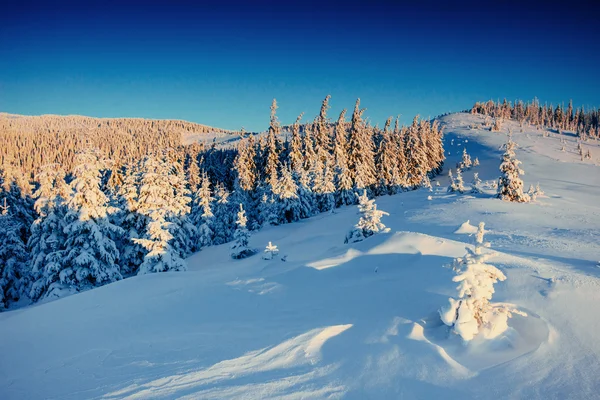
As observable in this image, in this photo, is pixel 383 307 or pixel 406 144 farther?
pixel 406 144

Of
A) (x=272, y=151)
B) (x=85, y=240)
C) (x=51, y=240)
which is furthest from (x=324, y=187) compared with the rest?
(x=51, y=240)

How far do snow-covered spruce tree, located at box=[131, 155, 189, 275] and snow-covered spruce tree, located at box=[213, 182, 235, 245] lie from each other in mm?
13343

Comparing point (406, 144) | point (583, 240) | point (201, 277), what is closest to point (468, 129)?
point (406, 144)

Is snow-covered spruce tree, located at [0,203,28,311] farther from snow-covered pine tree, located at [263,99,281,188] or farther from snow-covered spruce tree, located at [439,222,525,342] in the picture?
snow-covered spruce tree, located at [439,222,525,342]

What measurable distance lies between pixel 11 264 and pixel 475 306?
110ft


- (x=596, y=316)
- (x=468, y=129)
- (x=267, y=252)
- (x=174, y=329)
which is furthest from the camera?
(x=468, y=129)

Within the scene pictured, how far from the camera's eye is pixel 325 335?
545 centimetres

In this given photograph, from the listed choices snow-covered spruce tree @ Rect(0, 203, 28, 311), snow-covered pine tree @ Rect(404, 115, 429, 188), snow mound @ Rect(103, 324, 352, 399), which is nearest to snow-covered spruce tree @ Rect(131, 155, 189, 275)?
snow-covered spruce tree @ Rect(0, 203, 28, 311)

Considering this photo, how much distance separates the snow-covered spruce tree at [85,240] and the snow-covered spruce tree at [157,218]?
2126 mm

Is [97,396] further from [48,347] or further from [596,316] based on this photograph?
[596,316]

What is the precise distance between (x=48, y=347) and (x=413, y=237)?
10.1m

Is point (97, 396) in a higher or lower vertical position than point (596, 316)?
lower

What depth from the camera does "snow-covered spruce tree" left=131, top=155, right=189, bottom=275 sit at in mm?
20266

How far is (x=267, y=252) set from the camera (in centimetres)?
1634
